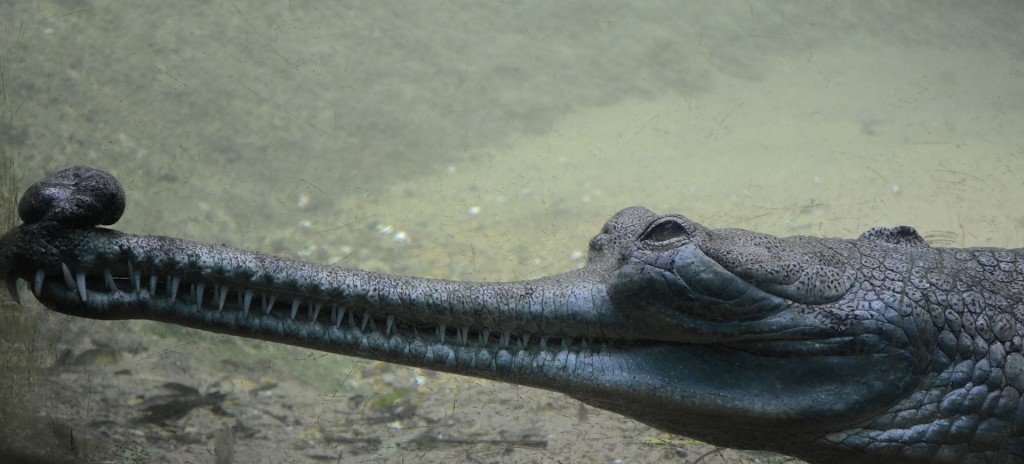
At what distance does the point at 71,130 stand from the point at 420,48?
123 inches

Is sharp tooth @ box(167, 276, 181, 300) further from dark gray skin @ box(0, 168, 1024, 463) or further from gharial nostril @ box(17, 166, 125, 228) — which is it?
gharial nostril @ box(17, 166, 125, 228)

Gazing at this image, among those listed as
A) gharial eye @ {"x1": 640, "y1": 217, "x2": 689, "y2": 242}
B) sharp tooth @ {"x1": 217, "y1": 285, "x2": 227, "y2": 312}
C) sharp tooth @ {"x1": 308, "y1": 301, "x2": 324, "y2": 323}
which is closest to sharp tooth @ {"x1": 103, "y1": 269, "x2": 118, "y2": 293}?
sharp tooth @ {"x1": 217, "y1": 285, "x2": 227, "y2": 312}

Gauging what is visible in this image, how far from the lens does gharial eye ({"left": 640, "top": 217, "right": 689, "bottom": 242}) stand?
3.56m

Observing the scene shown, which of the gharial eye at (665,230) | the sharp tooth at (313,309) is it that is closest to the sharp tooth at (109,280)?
the sharp tooth at (313,309)

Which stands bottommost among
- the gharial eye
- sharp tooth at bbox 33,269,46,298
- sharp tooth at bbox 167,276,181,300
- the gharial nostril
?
sharp tooth at bbox 33,269,46,298

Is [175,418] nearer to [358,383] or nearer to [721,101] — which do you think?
[358,383]

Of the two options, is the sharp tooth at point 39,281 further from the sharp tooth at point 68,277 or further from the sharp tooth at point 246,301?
the sharp tooth at point 246,301

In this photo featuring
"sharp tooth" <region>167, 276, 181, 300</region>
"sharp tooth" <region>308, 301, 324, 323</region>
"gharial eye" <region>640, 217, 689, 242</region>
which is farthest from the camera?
"gharial eye" <region>640, 217, 689, 242</region>

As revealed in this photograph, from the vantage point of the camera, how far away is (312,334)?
3.30m

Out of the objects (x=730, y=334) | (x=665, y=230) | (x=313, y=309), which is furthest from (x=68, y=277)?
(x=730, y=334)

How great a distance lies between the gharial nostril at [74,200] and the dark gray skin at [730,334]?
0.04 m

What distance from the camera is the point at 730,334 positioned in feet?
11.5

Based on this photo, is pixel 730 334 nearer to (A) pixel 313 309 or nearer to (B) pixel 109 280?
(A) pixel 313 309

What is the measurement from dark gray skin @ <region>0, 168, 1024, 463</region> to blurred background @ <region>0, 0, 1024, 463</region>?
1250 mm
